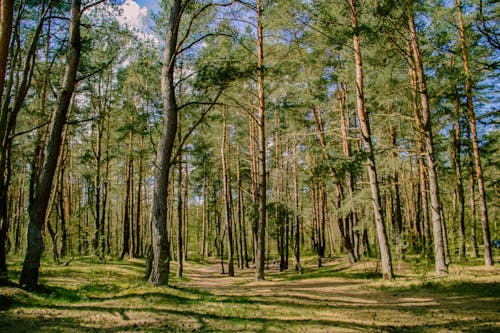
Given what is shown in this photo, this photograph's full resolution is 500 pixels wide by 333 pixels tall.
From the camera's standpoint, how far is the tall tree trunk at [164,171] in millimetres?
8281

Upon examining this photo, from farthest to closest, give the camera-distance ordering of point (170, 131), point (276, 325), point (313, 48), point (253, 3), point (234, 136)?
point (234, 136) → point (313, 48) → point (253, 3) → point (170, 131) → point (276, 325)

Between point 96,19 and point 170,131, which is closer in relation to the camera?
point 170,131

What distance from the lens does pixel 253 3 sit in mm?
13547

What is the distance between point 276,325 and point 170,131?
17.9 ft

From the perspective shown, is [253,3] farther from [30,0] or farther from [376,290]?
[376,290]

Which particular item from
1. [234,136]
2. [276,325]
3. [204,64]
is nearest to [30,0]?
[204,64]

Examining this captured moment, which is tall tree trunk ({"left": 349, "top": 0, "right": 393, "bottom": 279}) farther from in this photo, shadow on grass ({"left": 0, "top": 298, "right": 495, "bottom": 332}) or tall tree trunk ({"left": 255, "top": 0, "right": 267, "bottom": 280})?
shadow on grass ({"left": 0, "top": 298, "right": 495, "bottom": 332})

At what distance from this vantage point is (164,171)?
28.4ft

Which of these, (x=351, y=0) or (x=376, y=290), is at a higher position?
(x=351, y=0)

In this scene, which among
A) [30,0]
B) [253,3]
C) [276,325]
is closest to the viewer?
[276,325]

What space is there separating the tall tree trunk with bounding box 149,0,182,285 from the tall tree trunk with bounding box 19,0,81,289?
2.36m

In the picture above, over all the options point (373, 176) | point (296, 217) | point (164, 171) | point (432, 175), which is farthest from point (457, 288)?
point (296, 217)

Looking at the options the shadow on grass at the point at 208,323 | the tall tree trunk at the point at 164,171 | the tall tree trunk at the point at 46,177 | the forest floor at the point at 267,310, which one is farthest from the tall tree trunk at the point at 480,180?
the tall tree trunk at the point at 46,177

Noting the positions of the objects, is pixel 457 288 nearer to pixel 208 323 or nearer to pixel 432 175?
pixel 432 175
